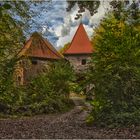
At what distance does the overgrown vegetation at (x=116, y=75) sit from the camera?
17719 mm

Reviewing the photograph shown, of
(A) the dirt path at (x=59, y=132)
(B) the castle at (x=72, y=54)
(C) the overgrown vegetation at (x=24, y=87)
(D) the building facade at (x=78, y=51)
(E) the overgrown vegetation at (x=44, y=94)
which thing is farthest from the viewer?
(D) the building facade at (x=78, y=51)

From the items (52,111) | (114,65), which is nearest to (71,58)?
(52,111)

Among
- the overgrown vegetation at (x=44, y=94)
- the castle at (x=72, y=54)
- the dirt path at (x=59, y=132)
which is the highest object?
the castle at (x=72, y=54)

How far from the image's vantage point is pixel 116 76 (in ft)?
58.4

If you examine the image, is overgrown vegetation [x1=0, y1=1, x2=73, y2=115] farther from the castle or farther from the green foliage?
the castle

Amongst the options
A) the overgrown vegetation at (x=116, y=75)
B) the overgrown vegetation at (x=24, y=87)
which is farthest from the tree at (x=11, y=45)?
the overgrown vegetation at (x=116, y=75)

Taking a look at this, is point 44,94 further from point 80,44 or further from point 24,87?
point 80,44

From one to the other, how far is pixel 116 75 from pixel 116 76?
0.06 meters

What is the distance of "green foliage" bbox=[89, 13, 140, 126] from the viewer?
17.8 m

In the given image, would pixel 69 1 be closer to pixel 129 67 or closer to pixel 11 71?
pixel 129 67

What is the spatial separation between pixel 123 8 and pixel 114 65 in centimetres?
313

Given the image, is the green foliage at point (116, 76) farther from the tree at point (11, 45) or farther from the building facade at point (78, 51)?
the building facade at point (78, 51)

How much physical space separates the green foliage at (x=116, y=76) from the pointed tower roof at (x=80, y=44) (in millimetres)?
34684

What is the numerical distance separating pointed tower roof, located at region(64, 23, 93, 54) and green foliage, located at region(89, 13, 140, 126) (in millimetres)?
34684
